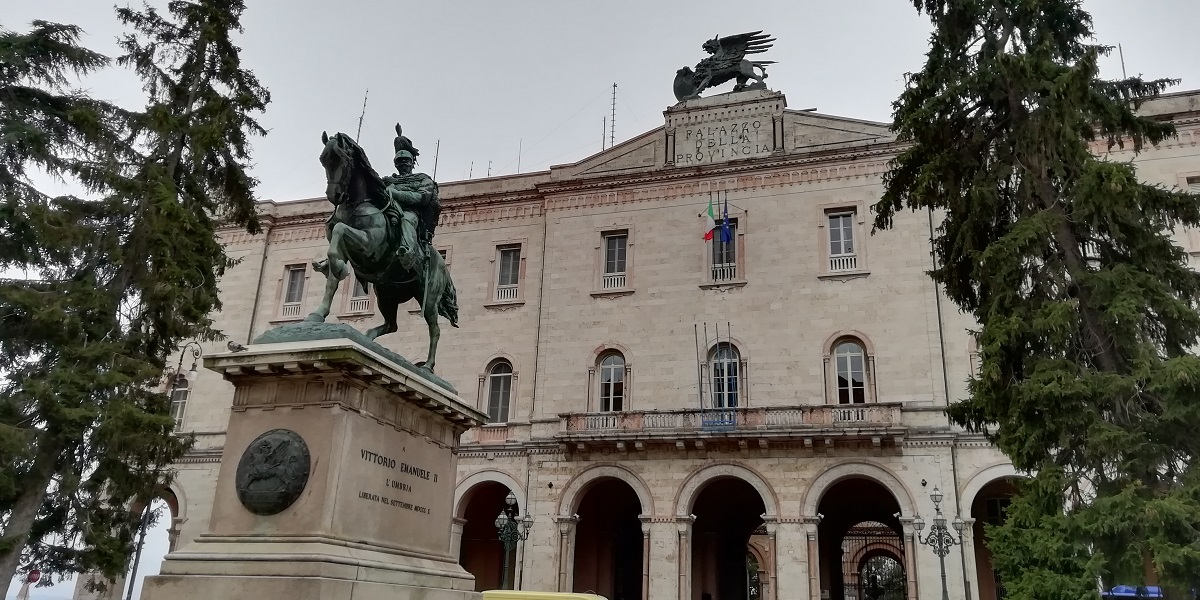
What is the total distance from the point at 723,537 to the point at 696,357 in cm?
669

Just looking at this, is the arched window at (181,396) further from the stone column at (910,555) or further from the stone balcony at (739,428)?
the stone column at (910,555)

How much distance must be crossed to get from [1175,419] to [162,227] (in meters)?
14.5

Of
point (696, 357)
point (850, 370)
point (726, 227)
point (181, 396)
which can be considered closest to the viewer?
point (850, 370)

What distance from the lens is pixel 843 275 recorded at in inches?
876

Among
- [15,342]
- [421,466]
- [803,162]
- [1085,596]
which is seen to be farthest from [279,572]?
[803,162]

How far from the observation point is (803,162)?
2342 cm

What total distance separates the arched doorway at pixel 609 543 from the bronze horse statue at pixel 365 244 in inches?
603

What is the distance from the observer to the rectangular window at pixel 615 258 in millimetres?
24391

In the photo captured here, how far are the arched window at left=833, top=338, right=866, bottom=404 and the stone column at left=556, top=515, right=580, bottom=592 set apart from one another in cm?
769

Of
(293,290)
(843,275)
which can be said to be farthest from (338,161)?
(293,290)

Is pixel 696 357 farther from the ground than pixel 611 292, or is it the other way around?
pixel 611 292

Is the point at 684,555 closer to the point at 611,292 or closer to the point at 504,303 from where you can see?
the point at 611,292

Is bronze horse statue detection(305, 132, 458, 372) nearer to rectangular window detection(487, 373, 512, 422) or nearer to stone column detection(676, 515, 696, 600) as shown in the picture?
stone column detection(676, 515, 696, 600)

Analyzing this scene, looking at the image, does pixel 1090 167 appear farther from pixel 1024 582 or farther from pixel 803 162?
pixel 803 162
